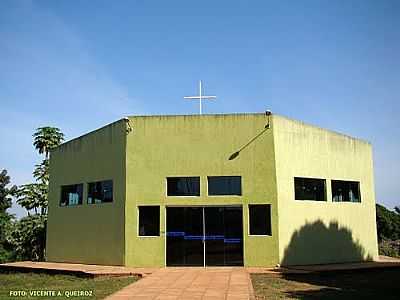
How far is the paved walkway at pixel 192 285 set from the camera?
467 inches

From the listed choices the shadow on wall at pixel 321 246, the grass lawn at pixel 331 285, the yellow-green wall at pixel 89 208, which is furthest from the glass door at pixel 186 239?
the shadow on wall at pixel 321 246

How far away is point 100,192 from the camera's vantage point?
2066cm

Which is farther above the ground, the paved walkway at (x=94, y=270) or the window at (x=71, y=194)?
the window at (x=71, y=194)

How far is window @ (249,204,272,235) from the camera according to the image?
18.7 meters

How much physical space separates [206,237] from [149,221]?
2437mm

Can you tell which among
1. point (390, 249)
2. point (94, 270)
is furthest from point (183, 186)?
point (390, 249)

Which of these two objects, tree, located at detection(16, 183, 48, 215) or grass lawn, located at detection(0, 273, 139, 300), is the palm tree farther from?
grass lawn, located at detection(0, 273, 139, 300)

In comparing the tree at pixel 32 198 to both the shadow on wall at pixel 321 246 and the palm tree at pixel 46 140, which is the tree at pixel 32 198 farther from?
the shadow on wall at pixel 321 246

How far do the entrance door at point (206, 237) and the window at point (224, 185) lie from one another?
65 centimetres

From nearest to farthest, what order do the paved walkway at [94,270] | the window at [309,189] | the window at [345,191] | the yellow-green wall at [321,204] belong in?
the paved walkway at [94,270]
the yellow-green wall at [321,204]
the window at [309,189]
the window at [345,191]

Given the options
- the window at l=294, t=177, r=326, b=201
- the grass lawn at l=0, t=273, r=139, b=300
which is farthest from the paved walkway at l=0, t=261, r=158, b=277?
the window at l=294, t=177, r=326, b=201

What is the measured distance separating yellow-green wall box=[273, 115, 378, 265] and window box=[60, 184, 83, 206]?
9.32 m

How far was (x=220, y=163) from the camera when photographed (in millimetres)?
18984

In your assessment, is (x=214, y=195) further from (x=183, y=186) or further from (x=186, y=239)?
(x=186, y=239)
